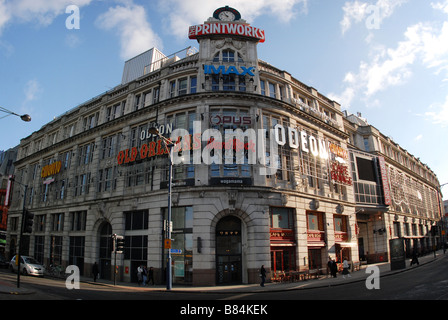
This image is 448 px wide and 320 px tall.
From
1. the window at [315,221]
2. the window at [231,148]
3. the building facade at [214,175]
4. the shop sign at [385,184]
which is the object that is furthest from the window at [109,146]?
the shop sign at [385,184]

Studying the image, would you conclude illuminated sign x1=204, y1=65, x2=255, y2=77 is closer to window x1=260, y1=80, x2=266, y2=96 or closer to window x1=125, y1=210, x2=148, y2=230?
window x1=260, y1=80, x2=266, y2=96

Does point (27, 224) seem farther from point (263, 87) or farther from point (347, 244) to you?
point (347, 244)

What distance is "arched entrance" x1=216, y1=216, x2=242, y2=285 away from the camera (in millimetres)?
23594

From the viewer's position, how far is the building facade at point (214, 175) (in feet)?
79.8

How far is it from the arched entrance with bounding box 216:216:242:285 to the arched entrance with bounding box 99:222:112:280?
12.5m

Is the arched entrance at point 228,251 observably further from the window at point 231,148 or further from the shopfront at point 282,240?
the window at point 231,148

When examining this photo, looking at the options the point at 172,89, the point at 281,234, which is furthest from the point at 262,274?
the point at 172,89

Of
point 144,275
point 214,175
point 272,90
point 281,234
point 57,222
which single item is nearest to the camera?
point 144,275

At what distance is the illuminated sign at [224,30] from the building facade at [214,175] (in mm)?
110

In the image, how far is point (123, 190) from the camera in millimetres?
29828

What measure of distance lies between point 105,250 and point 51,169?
17610 mm

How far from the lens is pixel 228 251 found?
2411cm
